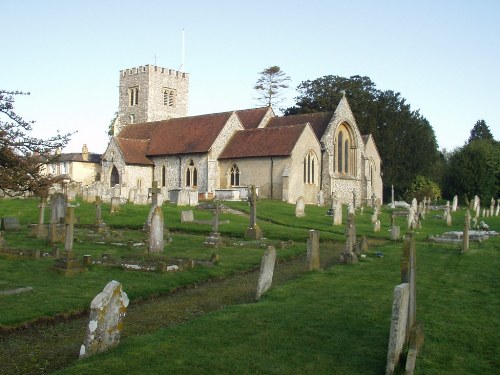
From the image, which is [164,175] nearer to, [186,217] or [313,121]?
[313,121]

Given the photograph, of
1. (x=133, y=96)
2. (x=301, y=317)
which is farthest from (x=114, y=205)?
(x=133, y=96)

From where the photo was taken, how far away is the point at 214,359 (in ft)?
22.2

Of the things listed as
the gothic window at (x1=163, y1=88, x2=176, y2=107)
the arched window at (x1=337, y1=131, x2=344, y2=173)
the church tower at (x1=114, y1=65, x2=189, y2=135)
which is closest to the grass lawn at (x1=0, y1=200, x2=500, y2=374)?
the arched window at (x1=337, y1=131, x2=344, y2=173)

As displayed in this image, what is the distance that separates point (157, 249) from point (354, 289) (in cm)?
664

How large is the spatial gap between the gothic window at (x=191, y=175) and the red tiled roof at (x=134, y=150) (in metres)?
4.32

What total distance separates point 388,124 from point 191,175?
26534 millimetres

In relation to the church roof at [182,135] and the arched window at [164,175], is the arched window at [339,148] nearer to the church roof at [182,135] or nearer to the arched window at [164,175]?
the church roof at [182,135]

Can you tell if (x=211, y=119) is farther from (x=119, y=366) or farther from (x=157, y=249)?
(x=119, y=366)

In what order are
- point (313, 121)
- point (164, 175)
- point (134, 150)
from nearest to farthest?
point (164, 175) → point (313, 121) → point (134, 150)

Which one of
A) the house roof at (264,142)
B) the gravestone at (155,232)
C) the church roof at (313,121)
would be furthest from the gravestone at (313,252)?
the church roof at (313,121)

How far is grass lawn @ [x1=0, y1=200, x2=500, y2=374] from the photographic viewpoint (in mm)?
6684

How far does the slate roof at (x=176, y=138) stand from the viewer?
44406 millimetres

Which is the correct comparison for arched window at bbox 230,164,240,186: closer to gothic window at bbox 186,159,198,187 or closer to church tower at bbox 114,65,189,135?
gothic window at bbox 186,159,198,187

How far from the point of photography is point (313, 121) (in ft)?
153
